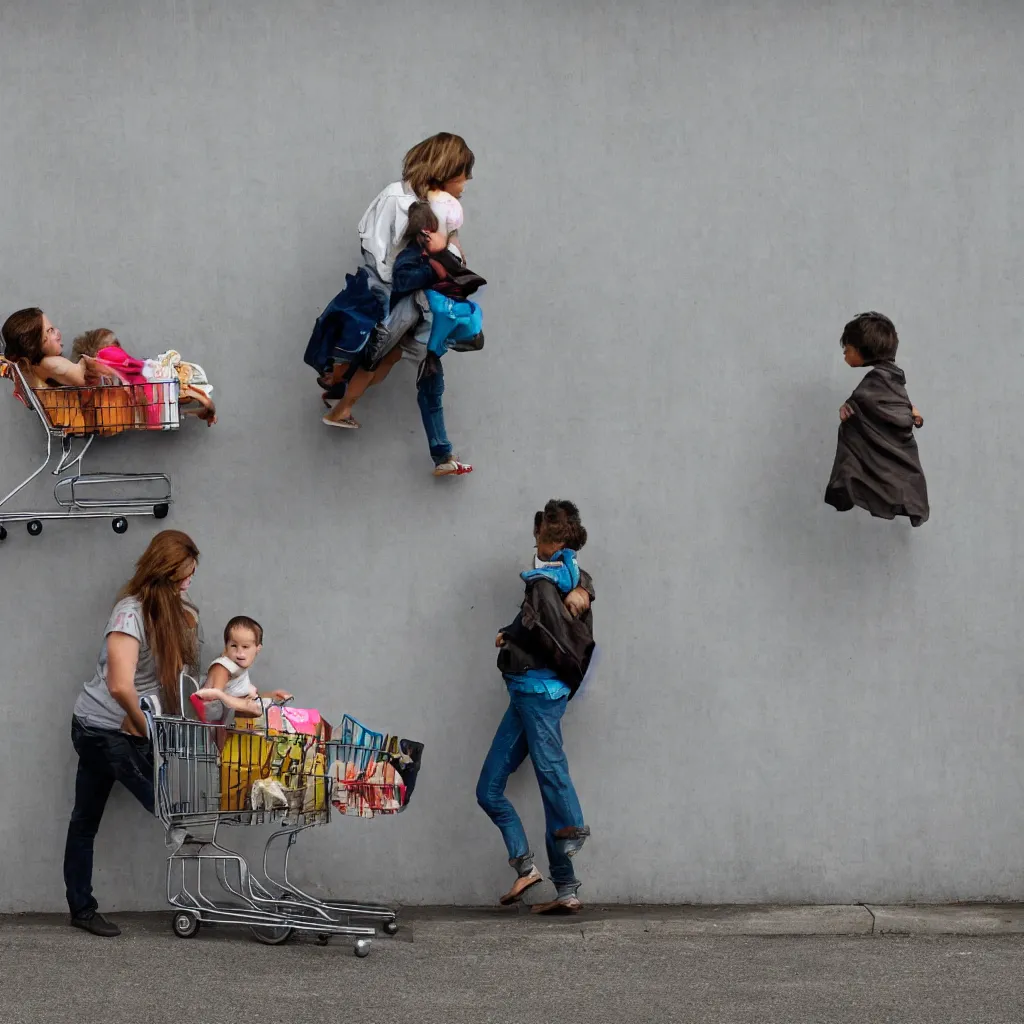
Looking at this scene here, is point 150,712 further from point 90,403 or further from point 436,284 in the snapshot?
point 436,284

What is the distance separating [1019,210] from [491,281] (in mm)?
2900

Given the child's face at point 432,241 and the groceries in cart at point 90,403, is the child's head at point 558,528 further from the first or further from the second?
the groceries in cart at point 90,403

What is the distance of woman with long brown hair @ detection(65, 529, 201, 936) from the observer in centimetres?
696

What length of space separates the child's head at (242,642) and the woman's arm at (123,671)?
0.45 meters

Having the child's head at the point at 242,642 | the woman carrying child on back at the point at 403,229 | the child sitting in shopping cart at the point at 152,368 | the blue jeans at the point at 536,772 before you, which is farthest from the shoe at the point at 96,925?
the woman carrying child on back at the point at 403,229

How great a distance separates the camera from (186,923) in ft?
23.0

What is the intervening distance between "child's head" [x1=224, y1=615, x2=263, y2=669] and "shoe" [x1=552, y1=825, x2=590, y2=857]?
178 centimetres

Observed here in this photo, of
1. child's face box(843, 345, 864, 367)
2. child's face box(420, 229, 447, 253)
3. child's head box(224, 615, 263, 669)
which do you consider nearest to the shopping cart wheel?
child's head box(224, 615, 263, 669)

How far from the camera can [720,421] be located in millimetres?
7773

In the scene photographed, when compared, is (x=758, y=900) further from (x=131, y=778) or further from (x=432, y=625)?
(x=131, y=778)

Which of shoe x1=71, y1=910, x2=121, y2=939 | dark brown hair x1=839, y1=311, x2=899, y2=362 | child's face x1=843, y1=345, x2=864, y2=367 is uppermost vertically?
dark brown hair x1=839, y1=311, x2=899, y2=362

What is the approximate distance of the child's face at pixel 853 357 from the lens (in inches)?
295

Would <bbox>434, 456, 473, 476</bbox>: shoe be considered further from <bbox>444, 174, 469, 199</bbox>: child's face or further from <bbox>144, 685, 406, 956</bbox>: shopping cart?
<bbox>144, 685, 406, 956</bbox>: shopping cart

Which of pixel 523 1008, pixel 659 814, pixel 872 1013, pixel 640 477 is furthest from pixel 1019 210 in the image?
pixel 523 1008
